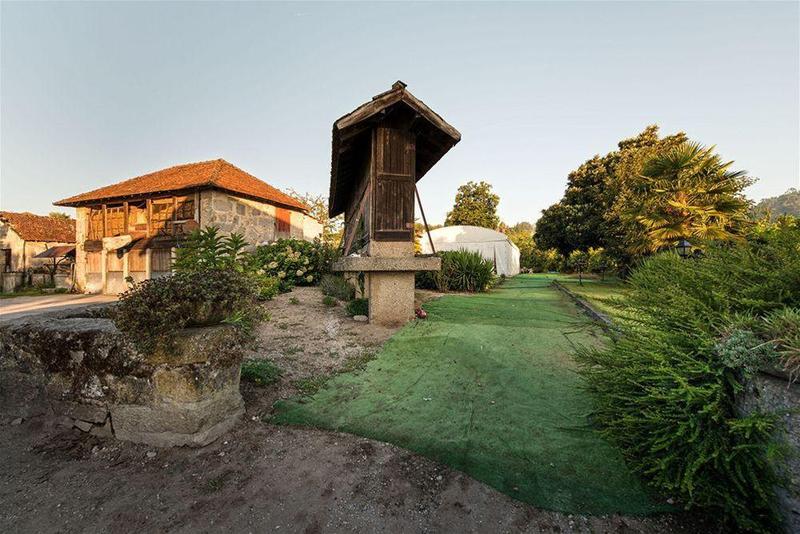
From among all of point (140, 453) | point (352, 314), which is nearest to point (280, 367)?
point (140, 453)

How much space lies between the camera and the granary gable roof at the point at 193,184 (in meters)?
15.5

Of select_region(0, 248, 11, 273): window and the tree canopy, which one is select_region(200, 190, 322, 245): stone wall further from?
select_region(0, 248, 11, 273): window

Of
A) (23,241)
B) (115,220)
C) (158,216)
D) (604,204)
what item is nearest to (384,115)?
(604,204)

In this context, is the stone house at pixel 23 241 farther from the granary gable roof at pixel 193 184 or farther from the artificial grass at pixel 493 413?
the artificial grass at pixel 493 413

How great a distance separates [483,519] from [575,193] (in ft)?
60.7

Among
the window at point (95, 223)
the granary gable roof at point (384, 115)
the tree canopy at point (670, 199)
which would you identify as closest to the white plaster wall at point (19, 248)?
the window at point (95, 223)

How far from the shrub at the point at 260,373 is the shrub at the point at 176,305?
901 millimetres

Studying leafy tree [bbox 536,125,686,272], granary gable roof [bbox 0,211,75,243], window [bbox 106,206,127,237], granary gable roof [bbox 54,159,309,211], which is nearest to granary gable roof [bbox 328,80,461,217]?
leafy tree [bbox 536,125,686,272]

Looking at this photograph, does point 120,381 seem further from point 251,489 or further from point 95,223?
point 95,223

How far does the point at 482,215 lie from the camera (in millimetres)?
35656

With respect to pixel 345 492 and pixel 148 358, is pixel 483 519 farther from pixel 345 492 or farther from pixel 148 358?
pixel 148 358

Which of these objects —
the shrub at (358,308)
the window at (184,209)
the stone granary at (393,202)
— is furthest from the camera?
the window at (184,209)

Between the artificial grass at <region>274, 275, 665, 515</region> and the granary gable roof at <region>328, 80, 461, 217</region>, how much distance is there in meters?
4.13

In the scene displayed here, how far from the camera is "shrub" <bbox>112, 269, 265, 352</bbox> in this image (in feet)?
8.03
